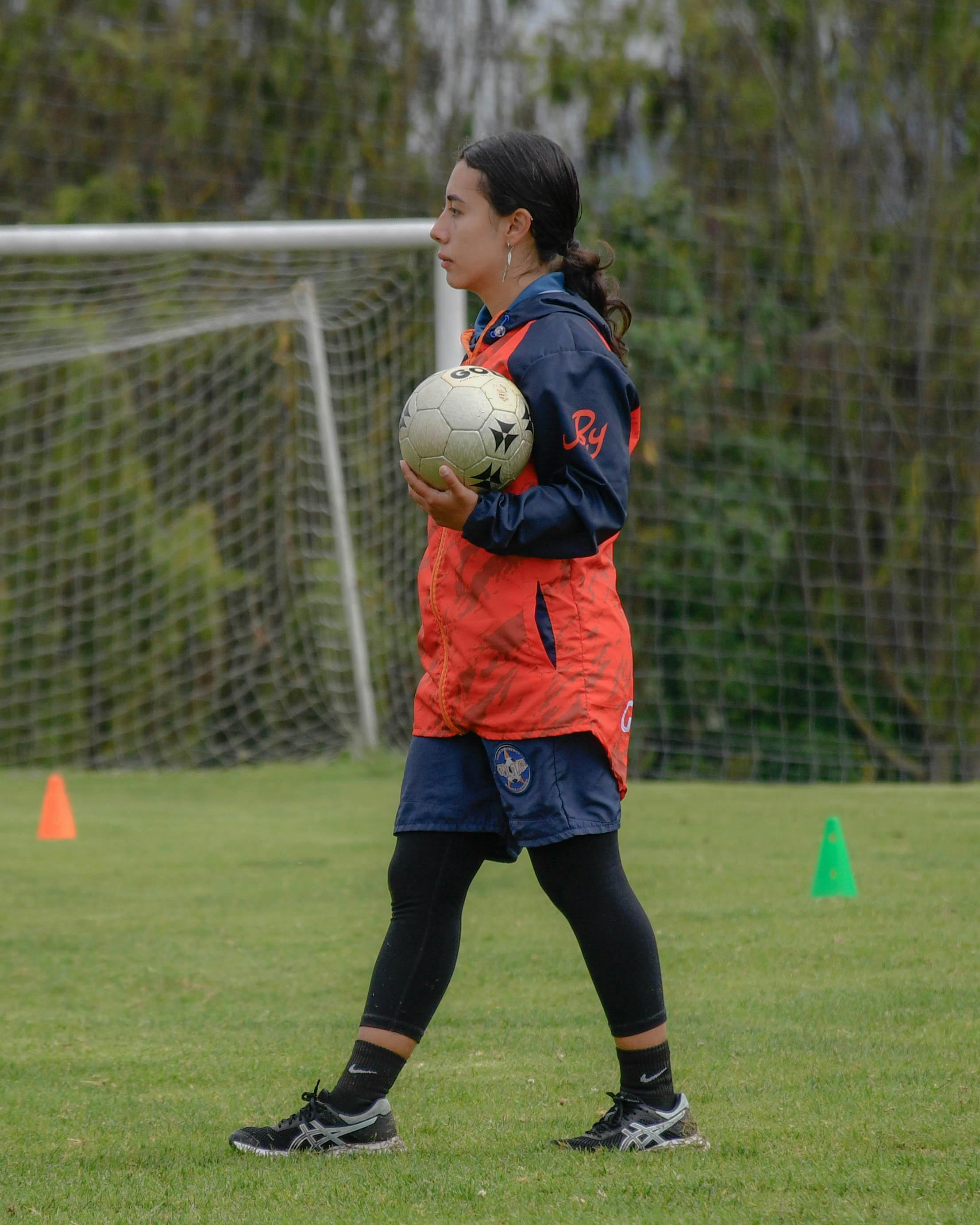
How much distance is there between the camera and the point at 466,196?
2.64 meters

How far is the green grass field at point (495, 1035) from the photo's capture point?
2215mm

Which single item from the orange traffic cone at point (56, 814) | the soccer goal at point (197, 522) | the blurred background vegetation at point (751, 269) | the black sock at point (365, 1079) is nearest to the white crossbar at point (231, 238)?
the soccer goal at point (197, 522)

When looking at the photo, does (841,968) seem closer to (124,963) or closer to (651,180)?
(124,963)

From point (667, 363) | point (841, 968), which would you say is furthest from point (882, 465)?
point (841, 968)

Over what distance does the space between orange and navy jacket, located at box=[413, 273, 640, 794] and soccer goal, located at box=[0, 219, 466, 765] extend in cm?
758

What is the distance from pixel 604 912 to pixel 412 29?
38.8 ft

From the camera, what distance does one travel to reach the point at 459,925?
254 centimetres

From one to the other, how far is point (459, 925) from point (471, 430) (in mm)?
821

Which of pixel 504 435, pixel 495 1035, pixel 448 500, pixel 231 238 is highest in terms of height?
pixel 231 238

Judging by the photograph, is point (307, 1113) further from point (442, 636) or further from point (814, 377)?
point (814, 377)

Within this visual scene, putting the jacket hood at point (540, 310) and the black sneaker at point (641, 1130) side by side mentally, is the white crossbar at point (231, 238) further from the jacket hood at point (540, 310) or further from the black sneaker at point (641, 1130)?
the black sneaker at point (641, 1130)

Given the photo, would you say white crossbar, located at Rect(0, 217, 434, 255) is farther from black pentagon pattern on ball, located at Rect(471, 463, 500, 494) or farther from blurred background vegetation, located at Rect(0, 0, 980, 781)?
black pentagon pattern on ball, located at Rect(471, 463, 500, 494)

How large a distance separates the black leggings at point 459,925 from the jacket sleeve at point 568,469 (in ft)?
1.58

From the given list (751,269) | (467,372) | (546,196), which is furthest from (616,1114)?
(751,269)
